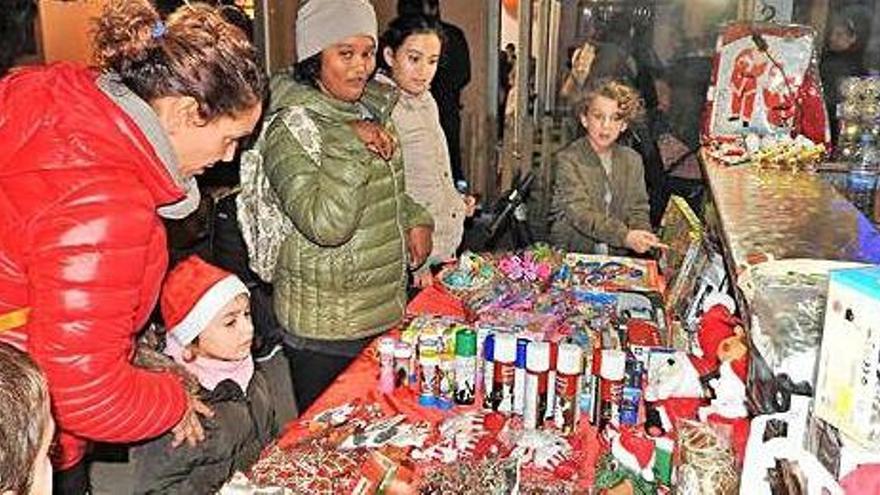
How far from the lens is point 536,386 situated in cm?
202

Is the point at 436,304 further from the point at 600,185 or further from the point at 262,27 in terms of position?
the point at 262,27

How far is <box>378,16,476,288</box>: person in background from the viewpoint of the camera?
3.40m

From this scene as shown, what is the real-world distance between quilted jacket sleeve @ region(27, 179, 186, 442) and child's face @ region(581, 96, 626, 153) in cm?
231

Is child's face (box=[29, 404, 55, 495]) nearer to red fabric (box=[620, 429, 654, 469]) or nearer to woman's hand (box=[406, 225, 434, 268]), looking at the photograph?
red fabric (box=[620, 429, 654, 469])

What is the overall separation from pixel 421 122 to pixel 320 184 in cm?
105

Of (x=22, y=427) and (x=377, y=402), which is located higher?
(x=22, y=427)

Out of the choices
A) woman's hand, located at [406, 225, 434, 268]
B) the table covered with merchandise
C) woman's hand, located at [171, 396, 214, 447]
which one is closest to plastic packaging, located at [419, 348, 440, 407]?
the table covered with merchandise

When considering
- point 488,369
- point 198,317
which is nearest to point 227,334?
point 198,317

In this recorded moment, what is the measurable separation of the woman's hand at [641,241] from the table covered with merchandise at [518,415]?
744mm

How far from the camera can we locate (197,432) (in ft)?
6.49

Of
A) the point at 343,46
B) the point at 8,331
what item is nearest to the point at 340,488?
the point at 8,331

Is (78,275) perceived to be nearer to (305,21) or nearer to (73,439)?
(73,439)

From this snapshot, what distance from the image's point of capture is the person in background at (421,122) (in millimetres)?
3396

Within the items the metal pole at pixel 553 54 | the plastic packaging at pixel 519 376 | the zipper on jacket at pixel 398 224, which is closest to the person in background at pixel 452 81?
the metal pole at pixel 553 54
